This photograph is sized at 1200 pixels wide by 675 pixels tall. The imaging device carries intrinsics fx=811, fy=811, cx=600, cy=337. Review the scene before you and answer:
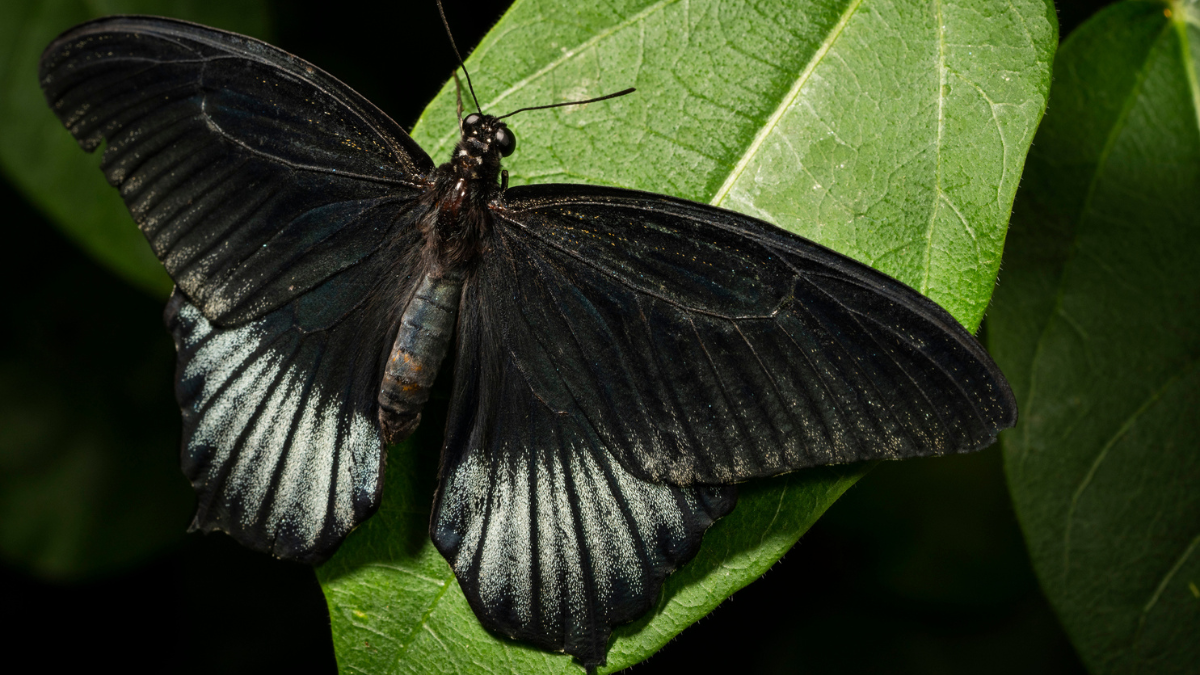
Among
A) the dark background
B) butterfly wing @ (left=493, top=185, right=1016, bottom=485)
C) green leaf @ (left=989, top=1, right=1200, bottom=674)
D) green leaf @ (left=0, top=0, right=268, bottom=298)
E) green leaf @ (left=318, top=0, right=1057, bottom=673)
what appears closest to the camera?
butterfly wing @ (left=493, top=185, right=1016, bottom=485)

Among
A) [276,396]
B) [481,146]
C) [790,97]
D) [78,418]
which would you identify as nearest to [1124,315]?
[790,97]

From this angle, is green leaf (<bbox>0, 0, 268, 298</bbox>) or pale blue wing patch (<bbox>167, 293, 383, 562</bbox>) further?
green leaf (<bbox>0, 0, 268, 298</bbox>)

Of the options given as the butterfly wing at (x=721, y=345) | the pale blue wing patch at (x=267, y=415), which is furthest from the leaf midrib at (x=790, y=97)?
the pale blue wing patch at (x=267, y=415)

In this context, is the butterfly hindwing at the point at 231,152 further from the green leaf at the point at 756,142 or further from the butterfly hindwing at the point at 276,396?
the green leaf at the point at 756,142

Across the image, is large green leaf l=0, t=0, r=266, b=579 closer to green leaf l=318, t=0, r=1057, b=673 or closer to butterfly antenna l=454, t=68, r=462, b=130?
green leaf l=318, t=0, r=1057, b=673

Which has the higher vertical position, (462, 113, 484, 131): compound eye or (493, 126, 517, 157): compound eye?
(462, 113, 484, 131): compound eye

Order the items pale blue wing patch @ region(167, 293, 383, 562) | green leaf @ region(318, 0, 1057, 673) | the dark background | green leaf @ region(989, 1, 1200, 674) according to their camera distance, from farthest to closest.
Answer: the dark background < green leaf @ region(989, 1, 1200, 674) < pale blue wing patch @ region(167, 293, 383, 562) < green leaf @ region(318, 0, 1057, 673)

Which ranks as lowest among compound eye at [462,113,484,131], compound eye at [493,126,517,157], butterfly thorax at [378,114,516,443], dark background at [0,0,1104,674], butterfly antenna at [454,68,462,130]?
dark background at [0,0,1104,674]

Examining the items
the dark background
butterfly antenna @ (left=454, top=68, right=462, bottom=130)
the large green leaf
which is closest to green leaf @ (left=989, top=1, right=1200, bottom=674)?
the dark background
